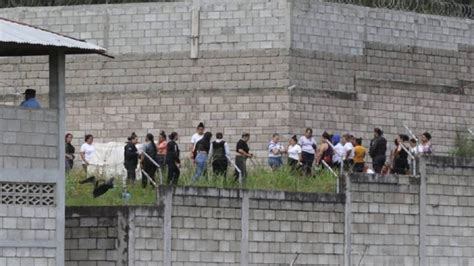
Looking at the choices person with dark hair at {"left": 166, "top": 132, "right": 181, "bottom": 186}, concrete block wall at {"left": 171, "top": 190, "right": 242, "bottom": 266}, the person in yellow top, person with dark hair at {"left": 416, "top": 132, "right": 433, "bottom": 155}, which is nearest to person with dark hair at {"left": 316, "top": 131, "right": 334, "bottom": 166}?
the person in yellow top

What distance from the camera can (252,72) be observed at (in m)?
43.6

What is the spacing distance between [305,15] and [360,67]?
1804mm

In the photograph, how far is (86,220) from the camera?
3528 centimetres

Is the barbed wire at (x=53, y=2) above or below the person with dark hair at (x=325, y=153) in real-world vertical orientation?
above

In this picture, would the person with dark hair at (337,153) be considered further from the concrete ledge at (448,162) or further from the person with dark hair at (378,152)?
the concrete ledge at (448,162)

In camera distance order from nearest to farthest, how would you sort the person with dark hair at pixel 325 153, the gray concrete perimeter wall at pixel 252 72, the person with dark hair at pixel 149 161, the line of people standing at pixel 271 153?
the person with dark hair at pixel 149 161, the line of people standing at pixel 271 153, the person with dark hair at pixel 325 153, the gray concrete perimeter wall at pixel 252 72

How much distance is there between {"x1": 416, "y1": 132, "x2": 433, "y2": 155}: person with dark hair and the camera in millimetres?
41044

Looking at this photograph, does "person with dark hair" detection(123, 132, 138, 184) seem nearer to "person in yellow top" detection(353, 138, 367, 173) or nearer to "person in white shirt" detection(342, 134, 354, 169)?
"person in white shirt" detection(342, 134, 354, 169)

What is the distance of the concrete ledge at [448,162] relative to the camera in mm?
39844

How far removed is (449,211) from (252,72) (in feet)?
18.7

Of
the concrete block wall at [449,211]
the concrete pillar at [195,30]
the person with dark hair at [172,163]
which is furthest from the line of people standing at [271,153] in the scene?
the concrete pillar at [195,30]

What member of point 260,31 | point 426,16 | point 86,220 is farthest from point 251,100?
point 86,220

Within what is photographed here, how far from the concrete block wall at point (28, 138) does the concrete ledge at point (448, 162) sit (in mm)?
9070

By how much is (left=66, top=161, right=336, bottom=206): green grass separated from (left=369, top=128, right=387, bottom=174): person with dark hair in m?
1.77
